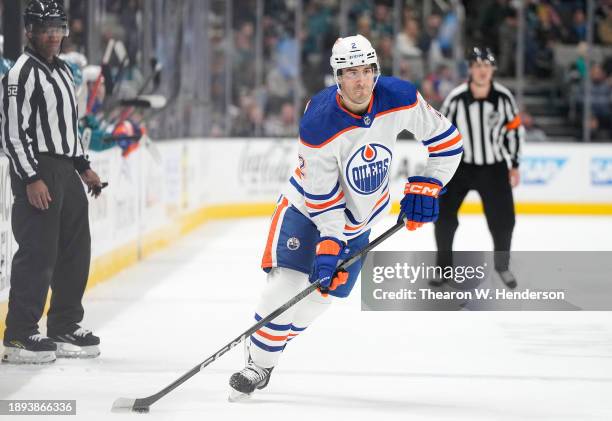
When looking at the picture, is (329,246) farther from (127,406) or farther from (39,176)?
(39,176)

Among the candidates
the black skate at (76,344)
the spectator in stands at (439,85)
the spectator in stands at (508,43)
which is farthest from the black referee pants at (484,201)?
the spectator in stands at (508,43)

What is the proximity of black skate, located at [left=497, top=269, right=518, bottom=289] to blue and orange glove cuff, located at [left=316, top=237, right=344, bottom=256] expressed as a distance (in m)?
2.72

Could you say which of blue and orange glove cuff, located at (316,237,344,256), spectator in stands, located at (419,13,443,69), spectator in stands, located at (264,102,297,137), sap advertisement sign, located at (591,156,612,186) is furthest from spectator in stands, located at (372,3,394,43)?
blue and orange glove cuff, located at (316,237,344,256)

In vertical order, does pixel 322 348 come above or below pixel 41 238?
below

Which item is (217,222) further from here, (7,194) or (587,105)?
(7,194)

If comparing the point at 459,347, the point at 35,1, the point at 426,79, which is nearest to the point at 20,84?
the point at 35,1

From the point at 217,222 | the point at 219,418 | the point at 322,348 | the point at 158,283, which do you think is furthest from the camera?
the point at 217,222

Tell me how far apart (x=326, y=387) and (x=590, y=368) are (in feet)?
3.35

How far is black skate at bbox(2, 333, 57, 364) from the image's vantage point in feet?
13.4

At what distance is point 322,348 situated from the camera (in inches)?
175

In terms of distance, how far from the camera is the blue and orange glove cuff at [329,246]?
3.25 m

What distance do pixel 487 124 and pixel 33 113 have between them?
8.53ft

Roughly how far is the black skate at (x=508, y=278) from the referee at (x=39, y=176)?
2388mm

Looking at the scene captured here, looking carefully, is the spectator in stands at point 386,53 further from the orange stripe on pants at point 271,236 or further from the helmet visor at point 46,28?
the orange stripe on pants at point 271,236
